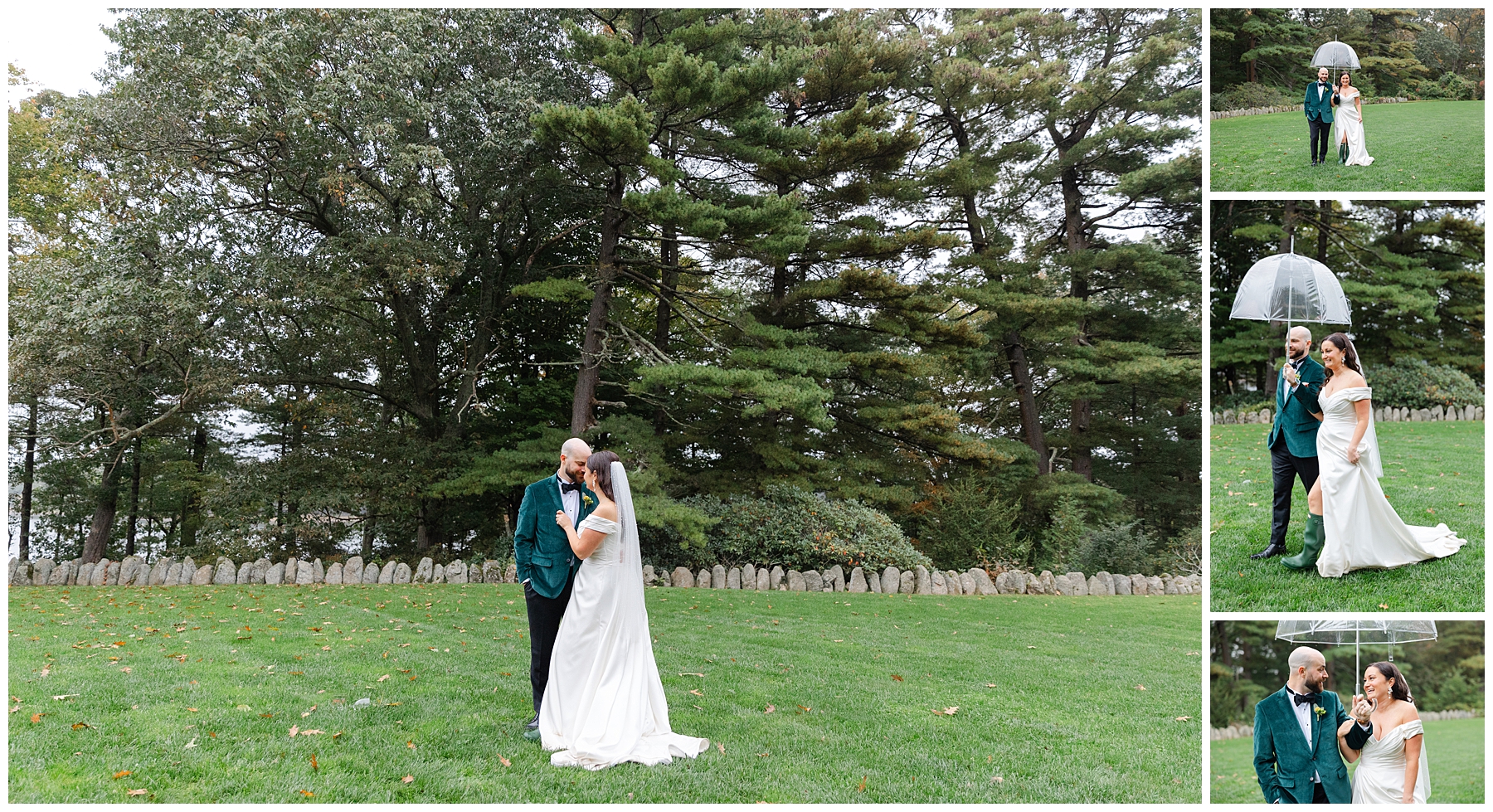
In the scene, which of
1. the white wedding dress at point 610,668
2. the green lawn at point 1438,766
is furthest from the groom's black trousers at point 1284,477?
the white wedding dress at point 610,668

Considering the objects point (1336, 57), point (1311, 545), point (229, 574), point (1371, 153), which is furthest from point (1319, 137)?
point (229, 574)

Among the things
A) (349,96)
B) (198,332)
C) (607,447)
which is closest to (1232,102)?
(607,447)

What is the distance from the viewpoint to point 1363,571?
17.3 feet

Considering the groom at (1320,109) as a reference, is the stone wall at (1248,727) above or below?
below

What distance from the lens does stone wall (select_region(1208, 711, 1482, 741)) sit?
11188 millimetres

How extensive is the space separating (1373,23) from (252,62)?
762 inches

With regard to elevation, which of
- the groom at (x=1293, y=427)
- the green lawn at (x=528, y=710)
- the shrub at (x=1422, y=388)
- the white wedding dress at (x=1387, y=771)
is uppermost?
the shrub at (x=1422, y=388)

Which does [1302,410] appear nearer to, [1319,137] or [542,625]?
[1319,137]

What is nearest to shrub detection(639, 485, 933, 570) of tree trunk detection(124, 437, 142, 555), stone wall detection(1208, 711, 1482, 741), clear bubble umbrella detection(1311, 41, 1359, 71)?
stone wall detection(1208, 711, 1482, 741)

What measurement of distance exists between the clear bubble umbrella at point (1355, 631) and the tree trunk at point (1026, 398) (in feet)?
42.2

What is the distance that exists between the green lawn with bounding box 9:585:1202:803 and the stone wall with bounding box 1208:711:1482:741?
2999mm

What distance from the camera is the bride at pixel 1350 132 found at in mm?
8109

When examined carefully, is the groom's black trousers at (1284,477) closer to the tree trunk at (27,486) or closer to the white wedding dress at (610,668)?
the white wedding dress at (610,668)

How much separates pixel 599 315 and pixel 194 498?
31.5 ft
